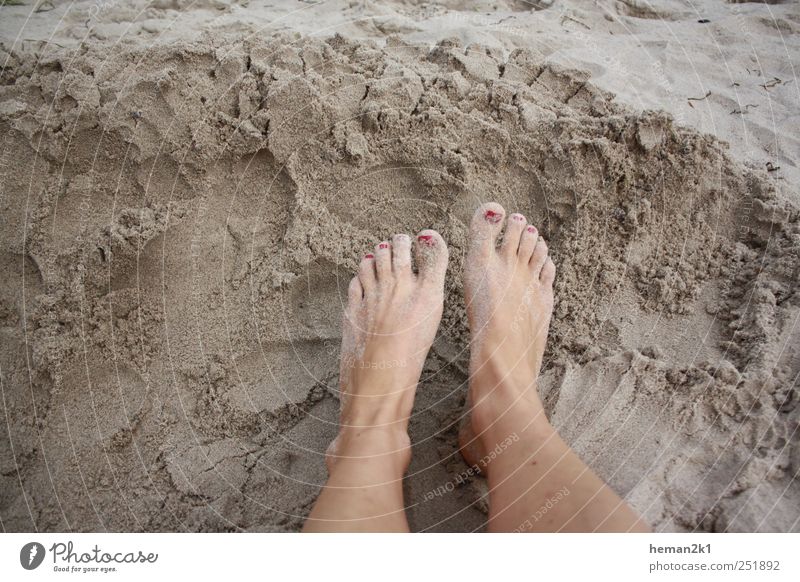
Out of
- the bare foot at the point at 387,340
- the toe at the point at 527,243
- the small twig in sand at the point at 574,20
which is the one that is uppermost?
the small twig in sand at the point at 574,20

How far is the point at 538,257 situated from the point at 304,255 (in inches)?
26.6

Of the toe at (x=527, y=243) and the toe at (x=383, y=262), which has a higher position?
the toe at (x=527, y=243)

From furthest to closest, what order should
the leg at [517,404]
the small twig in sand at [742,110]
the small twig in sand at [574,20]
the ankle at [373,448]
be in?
1. the small twig in sand at [574,20]
2. the small twig in sand at [742,110]
3. the ankle at [373,448]
4. the leg at [517,404]

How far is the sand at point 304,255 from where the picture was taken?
4.73 ft

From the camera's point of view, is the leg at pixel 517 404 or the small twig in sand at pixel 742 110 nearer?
the leg at pixel 517 404

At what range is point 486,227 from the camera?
66.7 inches

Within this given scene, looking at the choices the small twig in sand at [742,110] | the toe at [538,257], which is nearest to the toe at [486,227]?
the toe at [538,257]

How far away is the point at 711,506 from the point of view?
49.1 inches
